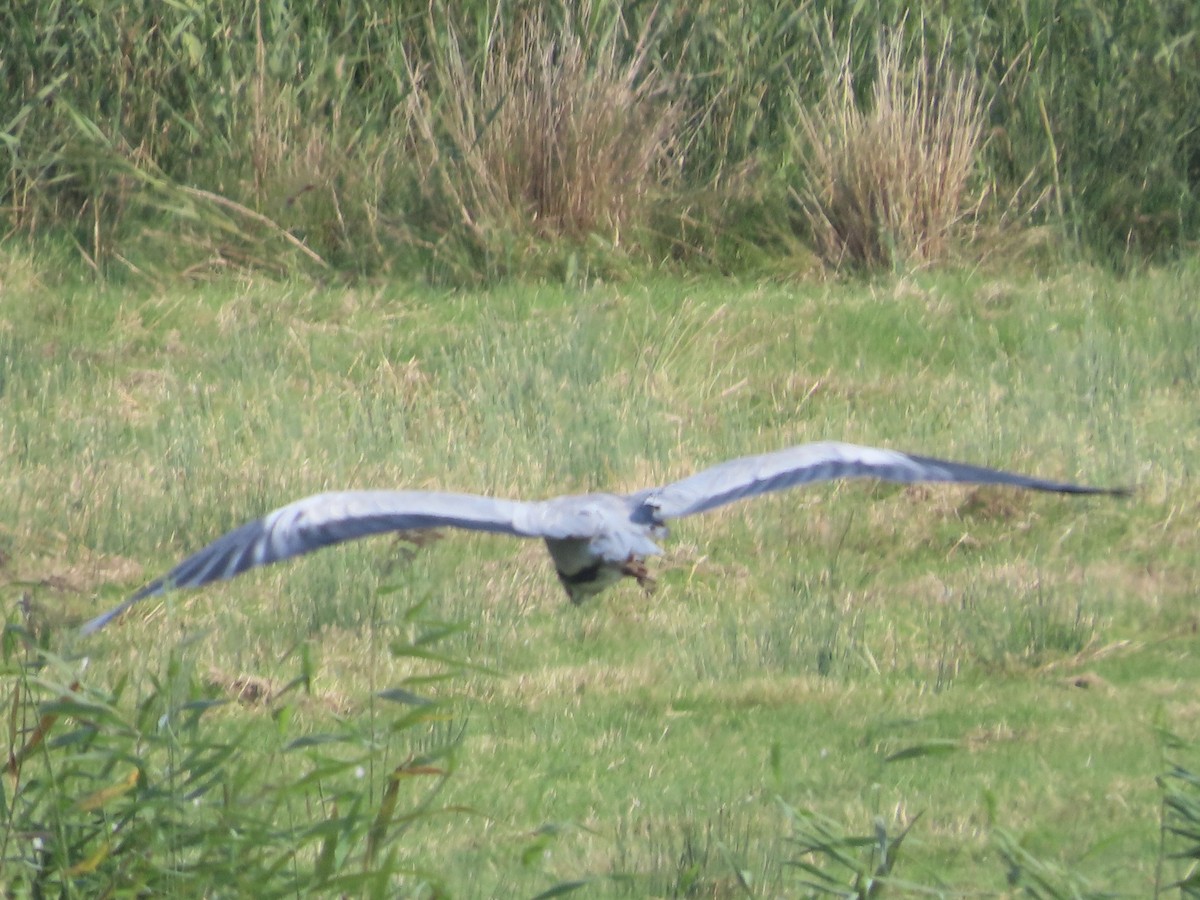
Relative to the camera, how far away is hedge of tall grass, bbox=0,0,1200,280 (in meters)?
9.53

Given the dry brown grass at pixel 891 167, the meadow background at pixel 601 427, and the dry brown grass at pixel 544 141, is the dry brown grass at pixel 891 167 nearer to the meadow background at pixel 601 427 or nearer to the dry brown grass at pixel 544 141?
the meadow background at pixel 601 427

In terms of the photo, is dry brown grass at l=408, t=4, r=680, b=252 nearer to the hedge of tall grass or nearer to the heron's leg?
the hedge of tall grass

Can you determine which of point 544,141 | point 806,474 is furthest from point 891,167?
point 806,474

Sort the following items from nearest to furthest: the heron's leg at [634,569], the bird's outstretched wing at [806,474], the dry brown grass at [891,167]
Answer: the bird's outstretched wing at [806,474] → the heron's leg at [634,569] → the dry brown grass at [891,167]

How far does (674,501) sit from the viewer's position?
4.02m

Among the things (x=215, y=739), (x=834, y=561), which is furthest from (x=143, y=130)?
(x=215, y=739)

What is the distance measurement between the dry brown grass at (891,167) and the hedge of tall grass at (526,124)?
4.4 inches

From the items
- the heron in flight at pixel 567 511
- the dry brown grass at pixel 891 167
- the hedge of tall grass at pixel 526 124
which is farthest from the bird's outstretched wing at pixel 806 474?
the hedge of tall grass at pixel 526 124

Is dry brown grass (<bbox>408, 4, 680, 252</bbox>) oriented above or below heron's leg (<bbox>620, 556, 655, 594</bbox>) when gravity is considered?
below

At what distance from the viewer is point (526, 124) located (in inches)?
374

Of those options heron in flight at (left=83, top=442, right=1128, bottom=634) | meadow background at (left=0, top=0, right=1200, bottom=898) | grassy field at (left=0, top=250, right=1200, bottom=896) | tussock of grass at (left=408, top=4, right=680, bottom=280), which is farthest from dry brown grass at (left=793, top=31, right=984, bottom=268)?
heron in flight at (left=83, top=442, right=1128, bottom=634)

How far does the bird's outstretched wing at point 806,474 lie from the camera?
3.86m

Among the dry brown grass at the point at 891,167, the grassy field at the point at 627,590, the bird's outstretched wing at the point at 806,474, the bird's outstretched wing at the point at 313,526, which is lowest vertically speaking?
the dry brown grass at the point at 891,167

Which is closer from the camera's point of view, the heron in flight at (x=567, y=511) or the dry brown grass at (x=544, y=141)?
the heron in flight at (x=567, y=511)
